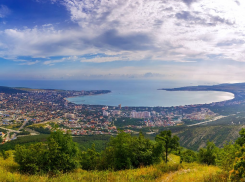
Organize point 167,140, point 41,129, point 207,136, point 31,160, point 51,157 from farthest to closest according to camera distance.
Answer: point 41,129 < point 207,136 < point 167,140 < point 51,157 < point 31,160

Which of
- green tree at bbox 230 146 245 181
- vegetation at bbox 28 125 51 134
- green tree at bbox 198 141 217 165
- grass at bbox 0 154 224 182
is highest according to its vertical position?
green tree at bbox 230 146 245 181

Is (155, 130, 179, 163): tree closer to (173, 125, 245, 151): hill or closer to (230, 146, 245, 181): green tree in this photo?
(230, 146, 245, 181): green tree

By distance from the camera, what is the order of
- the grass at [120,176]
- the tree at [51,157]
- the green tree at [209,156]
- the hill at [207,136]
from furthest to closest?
the hill at [207,136] → the green tree at [209,156] → the tree at [51,157] → the grass at [120,176]

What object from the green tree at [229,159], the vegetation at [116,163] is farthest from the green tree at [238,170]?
the green tree at [229,159]

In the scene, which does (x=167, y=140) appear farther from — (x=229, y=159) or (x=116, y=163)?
(x=229, y=159)

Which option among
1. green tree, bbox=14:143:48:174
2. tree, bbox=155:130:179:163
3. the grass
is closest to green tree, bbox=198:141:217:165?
tree, bbox=155:130:179:163

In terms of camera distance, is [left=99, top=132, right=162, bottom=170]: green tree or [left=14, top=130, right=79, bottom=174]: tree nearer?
[left=14, top=130, right=79, bottom=174]: tree

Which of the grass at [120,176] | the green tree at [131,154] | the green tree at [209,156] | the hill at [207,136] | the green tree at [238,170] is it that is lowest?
the hill at [207,136]

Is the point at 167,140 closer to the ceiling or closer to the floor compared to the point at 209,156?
closer to the ceiling

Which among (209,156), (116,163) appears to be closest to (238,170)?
(116,163)

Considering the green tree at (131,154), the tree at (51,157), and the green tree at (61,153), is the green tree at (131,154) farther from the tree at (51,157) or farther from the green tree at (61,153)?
the tree at (51,157)

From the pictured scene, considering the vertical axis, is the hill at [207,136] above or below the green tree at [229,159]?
below
